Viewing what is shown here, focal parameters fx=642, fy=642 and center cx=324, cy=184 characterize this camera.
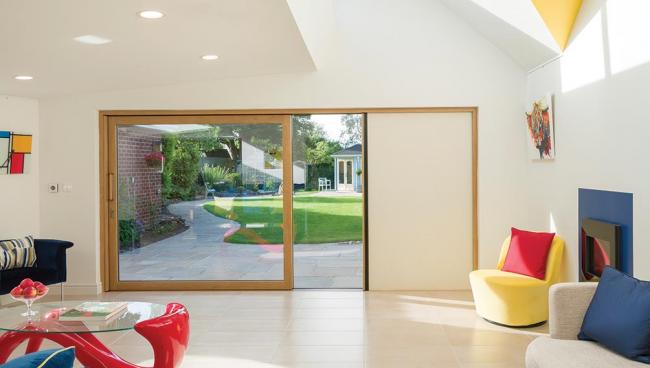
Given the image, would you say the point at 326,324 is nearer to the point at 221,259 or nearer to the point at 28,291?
the point at 221,259

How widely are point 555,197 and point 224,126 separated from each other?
3804mm

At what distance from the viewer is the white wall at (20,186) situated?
23.0ft

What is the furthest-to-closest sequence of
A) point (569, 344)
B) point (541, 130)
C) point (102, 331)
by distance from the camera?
point (541, 130) → point (102, 331) → point (569, 344)

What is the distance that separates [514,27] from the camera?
21.0 ft

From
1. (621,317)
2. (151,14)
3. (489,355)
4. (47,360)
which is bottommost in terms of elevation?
(489,355)

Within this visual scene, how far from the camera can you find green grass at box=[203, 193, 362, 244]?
765 cm

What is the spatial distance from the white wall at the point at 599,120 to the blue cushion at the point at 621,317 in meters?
0.74

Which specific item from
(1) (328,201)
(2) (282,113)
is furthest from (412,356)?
(2) (282,113)

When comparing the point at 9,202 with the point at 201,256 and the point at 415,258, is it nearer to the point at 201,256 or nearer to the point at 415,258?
the point at 201,256

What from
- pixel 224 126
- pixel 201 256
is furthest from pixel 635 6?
pixel 201 256

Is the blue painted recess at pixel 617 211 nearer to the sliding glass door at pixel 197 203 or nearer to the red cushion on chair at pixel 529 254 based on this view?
the red cushion on chair at pixel 529 254

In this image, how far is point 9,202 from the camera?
7.09m

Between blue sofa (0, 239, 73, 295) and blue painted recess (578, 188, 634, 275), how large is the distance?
5.20m

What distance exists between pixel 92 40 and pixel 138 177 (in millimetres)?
3112
